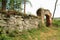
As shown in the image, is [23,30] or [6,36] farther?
[23,30]

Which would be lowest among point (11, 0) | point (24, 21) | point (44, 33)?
point (44, 33)

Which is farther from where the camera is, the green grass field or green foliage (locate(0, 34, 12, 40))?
the green grass field

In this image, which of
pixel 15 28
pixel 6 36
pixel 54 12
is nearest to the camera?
pixel 6 36

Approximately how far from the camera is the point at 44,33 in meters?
14.6

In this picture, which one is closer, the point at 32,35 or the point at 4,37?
the point at 4,37

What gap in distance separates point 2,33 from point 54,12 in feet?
41.0

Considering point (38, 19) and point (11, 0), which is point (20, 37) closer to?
point (38, 19)

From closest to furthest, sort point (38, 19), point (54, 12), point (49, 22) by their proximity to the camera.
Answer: point (38, 19), point (49, 22), point (54, 12)

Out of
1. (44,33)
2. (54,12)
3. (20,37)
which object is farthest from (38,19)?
(54,12)

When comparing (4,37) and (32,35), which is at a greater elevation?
(4,37)

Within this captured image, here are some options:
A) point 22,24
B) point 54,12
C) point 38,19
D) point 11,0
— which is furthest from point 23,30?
point 54,12

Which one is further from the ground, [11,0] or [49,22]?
[11,0]

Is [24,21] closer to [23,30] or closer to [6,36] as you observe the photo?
[23,30]

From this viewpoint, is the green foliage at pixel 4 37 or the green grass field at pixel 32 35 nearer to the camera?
the green foliage at pixel 4 37
